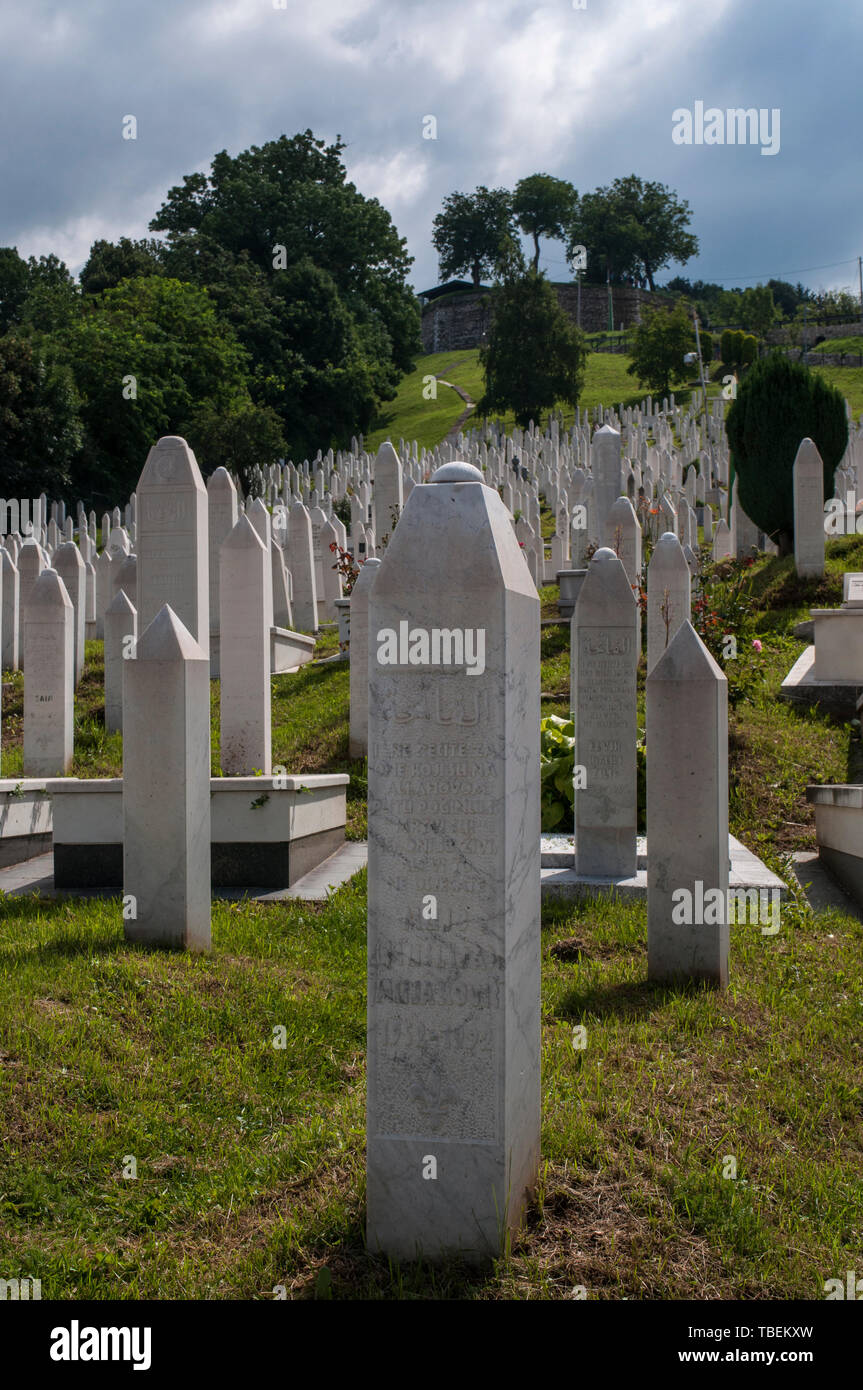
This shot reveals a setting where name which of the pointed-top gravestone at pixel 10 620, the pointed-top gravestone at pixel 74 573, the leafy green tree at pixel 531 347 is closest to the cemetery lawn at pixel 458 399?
the leafy green tree at pixel 531 347

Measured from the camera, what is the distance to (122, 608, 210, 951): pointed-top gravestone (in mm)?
5402

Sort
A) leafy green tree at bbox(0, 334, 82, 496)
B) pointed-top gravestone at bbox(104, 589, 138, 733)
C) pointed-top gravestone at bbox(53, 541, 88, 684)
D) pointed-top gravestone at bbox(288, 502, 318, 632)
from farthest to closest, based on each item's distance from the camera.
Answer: leafy green tree at bbox(0, 334, 82, 496) < pointed-top gravestone at bbox(288, 502, 318, 632) < pointed-top gravestone at bbox(53, 541, 88, 684) < pointed-top gravestone at bbox(104, 589, 138, 733)

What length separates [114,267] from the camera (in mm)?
48906

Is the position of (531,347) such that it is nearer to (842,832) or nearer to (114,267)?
(114,267)

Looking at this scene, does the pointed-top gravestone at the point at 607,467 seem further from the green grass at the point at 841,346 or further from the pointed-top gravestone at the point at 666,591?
the green grass at the point at 841,346

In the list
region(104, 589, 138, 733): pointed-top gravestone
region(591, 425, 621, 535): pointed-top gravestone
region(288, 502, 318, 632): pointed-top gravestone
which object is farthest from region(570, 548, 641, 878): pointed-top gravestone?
region(288, 502, 318, 632): pointed-top gravestone

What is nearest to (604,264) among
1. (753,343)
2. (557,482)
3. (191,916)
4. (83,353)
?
(753,343)

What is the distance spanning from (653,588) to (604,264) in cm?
8472

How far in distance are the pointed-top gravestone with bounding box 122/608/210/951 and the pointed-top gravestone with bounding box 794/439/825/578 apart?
420 inches

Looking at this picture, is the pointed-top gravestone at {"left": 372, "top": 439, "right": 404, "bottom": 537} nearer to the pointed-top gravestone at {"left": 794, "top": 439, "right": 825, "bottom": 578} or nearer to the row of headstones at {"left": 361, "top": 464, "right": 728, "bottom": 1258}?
the pointed-top gravestone at {"left": 794, "top": 439, "right": 825, "bottom": 578}

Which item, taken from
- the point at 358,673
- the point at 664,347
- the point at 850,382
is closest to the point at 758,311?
the point at 850,382

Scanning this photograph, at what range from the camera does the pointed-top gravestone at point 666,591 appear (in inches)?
387
